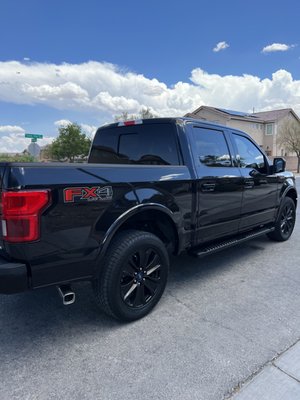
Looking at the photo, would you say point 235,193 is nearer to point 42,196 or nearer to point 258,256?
point 258,256

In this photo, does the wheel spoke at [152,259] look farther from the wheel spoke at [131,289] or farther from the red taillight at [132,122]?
the red taillight at [132,122]

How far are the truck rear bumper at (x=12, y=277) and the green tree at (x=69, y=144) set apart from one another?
3135 cm

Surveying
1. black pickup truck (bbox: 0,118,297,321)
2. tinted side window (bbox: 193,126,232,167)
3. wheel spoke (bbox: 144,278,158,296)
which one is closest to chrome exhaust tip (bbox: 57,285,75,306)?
A: black pickup truck (bbox: 0,118,297,321)

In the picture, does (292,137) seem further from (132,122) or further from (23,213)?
(23,213)

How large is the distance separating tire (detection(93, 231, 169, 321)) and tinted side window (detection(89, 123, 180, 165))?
1070 mm

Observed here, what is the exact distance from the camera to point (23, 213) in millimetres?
2137

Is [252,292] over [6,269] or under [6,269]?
under

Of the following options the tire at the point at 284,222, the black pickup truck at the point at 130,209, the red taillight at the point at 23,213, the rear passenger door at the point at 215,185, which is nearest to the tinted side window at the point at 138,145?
the black pickup truck at the point at 130,209

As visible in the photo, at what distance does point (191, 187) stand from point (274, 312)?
1537 millimetres

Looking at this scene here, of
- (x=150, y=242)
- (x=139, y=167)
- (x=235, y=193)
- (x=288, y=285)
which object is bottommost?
(x=288, y=285)

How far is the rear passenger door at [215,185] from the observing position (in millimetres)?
3553

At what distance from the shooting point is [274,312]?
3.13 metres

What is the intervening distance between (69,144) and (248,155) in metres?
30.5

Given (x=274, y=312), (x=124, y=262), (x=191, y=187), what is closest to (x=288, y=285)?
(x=274, y=312)
